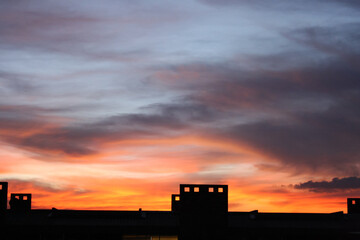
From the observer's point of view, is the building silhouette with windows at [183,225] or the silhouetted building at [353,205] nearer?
the building silhouette with windows at [183,225]

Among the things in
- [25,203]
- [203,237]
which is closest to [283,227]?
[203,237]

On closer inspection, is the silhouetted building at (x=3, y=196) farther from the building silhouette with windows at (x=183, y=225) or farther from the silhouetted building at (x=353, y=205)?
the silhouetted building at (x=353, y=205)

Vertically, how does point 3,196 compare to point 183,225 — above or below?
above

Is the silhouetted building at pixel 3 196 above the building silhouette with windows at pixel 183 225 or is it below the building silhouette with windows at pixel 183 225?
above

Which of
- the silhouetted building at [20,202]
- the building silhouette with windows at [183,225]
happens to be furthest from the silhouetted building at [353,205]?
the silhouetted building at [20,202]

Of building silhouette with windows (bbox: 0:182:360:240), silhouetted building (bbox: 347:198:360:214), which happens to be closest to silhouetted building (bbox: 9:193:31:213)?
building silhouette with windows (bbox: 0:182:360:240)

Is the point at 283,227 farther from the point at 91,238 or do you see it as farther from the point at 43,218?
the point at 43,218

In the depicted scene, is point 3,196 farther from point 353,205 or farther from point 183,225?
point 353,205

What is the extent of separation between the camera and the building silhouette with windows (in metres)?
69.1

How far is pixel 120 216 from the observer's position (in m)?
75.2

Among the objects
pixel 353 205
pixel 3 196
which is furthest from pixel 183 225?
pixel 353 205

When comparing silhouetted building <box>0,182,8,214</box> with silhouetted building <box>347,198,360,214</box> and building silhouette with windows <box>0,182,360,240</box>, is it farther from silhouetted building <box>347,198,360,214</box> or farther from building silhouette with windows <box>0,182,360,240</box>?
silhouetted building <box>347,198,360,214</box>

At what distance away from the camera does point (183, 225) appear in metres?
70.4

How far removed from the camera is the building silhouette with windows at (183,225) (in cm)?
6906
